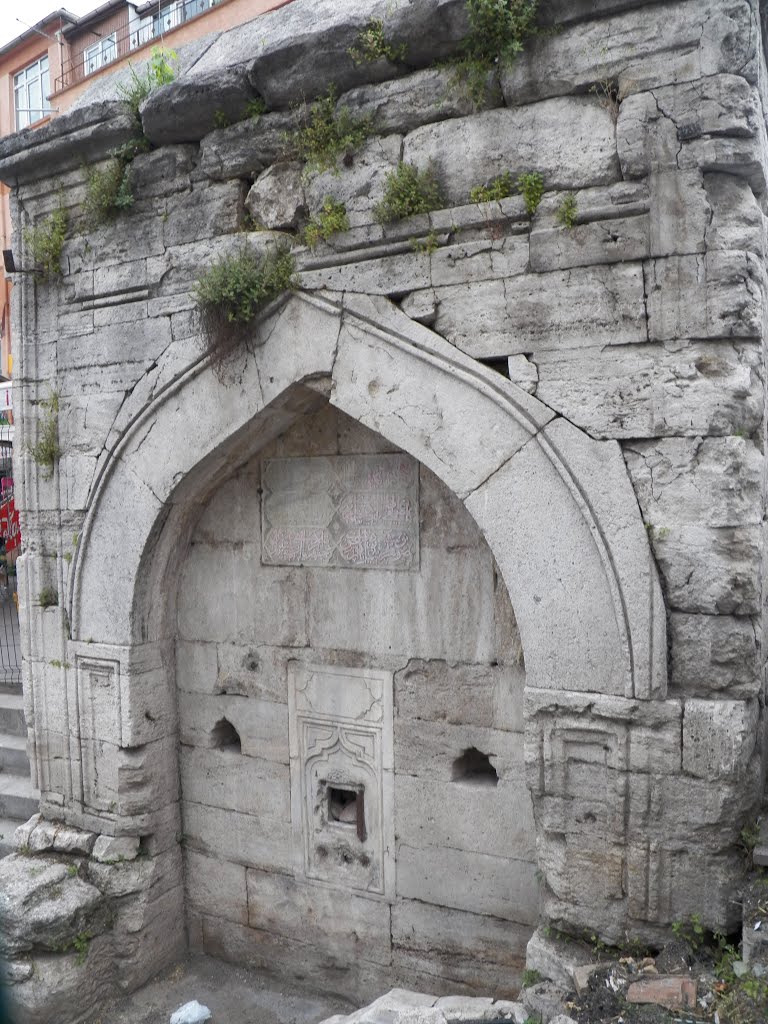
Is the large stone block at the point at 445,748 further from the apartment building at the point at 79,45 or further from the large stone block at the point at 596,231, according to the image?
the apartment building at the point at 79,45

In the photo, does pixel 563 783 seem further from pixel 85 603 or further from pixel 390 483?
pixel 85 603

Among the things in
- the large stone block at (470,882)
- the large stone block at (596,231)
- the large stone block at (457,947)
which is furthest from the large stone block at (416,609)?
the large stone block at (596,231)

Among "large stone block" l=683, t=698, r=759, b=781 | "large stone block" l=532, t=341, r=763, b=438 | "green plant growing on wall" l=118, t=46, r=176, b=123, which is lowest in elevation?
"large stone block" l=683, t=698, r=759, b=781

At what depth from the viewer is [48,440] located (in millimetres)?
4688

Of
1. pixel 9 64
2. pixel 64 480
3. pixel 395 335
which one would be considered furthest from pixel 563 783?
pixel 9 64

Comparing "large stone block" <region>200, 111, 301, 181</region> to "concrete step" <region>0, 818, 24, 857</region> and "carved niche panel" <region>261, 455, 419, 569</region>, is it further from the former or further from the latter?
"concrete step" <region>0, 818, 24, 857</region>

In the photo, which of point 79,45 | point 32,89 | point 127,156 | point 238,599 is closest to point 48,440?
point 238,599

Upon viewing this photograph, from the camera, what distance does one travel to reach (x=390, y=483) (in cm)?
417

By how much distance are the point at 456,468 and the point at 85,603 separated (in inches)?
94.5

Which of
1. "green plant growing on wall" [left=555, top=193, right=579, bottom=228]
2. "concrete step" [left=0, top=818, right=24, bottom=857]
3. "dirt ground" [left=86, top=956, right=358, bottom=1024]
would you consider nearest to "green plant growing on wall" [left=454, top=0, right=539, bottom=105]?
"green plant growing on wall" [left=555, top=193, right=579, bottom=228]

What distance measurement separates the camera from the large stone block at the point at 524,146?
3.23 meters

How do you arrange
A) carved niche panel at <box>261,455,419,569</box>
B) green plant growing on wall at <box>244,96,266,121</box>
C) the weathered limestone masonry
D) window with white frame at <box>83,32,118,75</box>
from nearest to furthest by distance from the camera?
the weathered limestone masonry < green plant growing on wall at <box>244,96,266,121</box> < carved niche panel at <box>261,455,419,569</box> < window with white frame at <box>83,32,118,75</box>

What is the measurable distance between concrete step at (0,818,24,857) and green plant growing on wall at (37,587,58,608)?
173cm

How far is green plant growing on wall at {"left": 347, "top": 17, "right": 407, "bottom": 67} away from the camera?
3525mm
